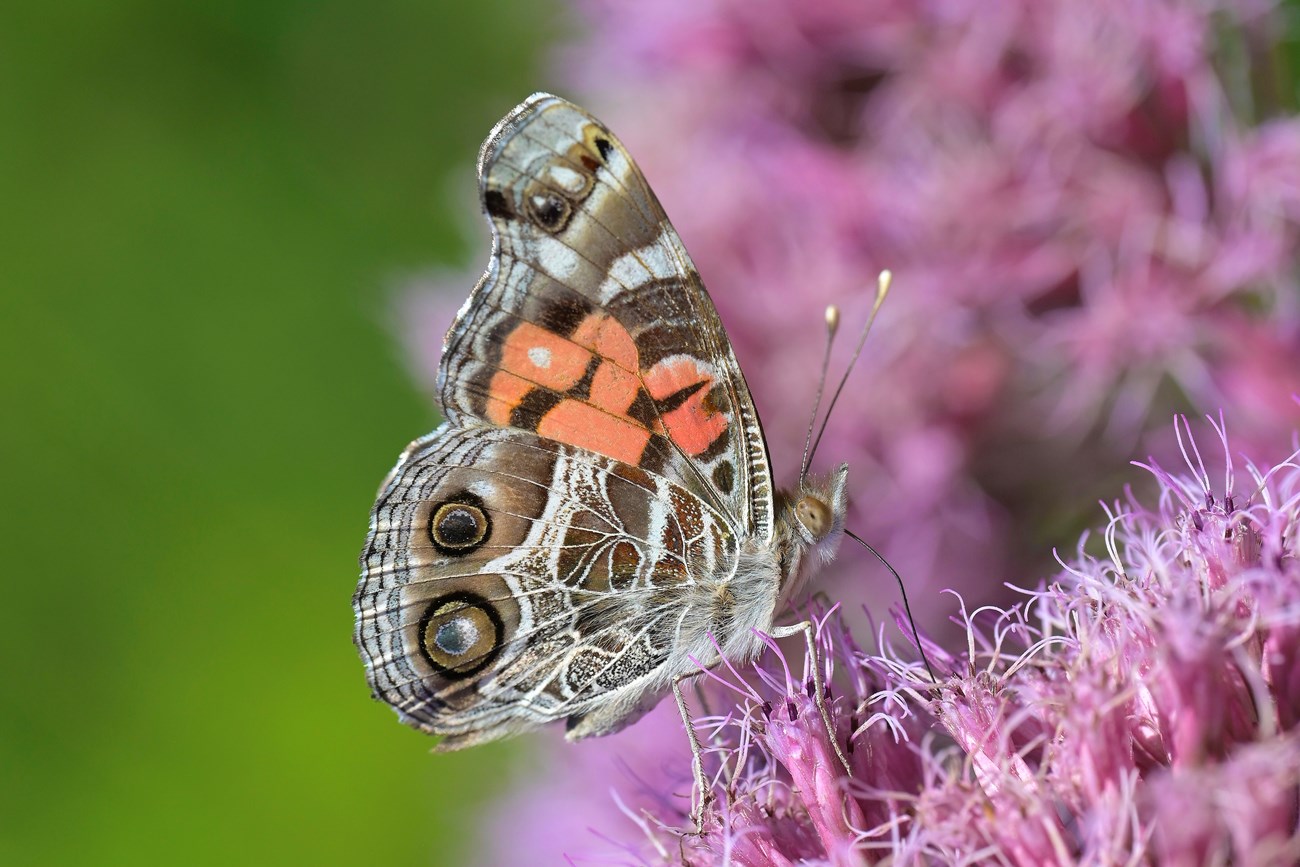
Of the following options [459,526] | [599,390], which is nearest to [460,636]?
[459,526]

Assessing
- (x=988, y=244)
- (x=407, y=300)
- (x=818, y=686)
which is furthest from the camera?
(x=407, y=300)

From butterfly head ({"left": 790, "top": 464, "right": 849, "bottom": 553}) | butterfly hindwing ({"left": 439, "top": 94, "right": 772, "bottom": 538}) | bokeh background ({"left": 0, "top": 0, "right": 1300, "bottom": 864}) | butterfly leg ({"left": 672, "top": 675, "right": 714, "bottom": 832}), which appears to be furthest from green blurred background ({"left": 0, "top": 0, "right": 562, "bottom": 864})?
butterfly leg ({"left": 672, "top": 675, "right": 714, "bottom": 832})

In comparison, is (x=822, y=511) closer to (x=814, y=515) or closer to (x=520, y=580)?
(x=814, y=515)

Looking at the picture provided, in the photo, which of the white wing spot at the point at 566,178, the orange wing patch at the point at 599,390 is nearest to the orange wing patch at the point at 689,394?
the orange wing patch at the point at 599,390

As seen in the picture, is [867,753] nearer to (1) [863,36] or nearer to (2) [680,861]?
(2) [680,861]

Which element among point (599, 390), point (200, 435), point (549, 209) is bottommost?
point (599, 390)

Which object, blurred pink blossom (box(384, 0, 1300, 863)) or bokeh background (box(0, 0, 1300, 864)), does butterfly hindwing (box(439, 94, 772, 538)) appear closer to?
blurred pink blossom (box(384, 0, 1300, 863))
